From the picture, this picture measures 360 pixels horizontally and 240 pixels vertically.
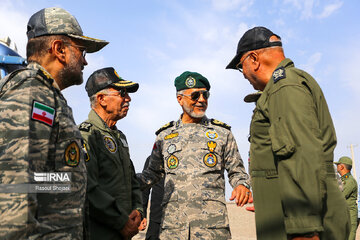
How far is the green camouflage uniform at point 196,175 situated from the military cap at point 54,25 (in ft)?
7.88

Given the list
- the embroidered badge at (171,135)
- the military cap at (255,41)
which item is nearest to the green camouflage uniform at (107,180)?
the embroidered badge at (171,135)

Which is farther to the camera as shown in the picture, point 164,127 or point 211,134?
point 164,127

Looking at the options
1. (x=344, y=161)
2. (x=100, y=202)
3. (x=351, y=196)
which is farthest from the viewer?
(x=344, y=161)

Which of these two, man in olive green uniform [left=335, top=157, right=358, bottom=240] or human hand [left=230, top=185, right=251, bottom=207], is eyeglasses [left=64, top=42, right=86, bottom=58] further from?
man in olive green uniform [left=335, top=157, right=358, bottom=240]

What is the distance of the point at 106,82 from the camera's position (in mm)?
4531

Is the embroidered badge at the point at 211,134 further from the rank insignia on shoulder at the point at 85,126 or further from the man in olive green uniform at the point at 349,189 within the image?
the man in olive green uniform at the point at 349,189

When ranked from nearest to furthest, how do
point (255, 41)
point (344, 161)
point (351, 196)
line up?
point (255, 41)
point (351, 196)
point (344, 161)

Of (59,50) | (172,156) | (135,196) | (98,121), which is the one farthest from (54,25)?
(172,156)

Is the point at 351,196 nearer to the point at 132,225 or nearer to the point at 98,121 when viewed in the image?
the point at 132,225

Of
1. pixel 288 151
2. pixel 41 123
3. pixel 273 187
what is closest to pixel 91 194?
pixel 41 123

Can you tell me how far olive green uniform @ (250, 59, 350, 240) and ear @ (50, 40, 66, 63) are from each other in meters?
1.59

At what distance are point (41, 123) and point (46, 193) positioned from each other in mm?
433

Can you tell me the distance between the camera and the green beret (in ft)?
18.1

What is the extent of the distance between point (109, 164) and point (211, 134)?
1706 millimetres
